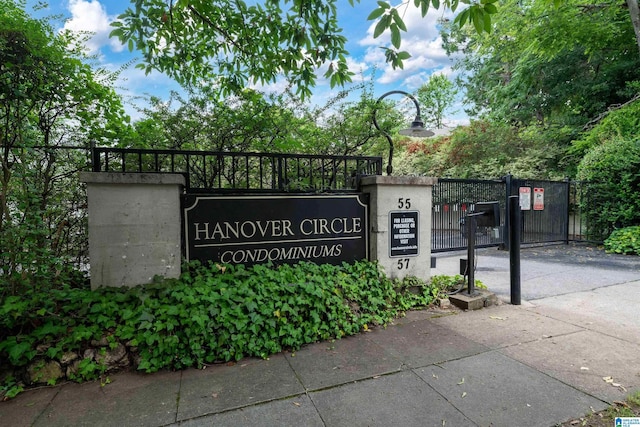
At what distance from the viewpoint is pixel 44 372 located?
241cm

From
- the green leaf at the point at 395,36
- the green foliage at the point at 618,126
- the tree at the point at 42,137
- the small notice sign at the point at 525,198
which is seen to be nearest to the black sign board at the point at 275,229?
the tree at the point at 42,137

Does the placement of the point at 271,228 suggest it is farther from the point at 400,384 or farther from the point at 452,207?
the point at 452,207

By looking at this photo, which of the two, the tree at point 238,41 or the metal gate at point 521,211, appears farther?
the metal gate at point 521,211

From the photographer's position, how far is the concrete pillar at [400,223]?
13.4 feet

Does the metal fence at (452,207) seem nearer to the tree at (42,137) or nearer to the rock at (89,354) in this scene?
the tree at (42,137)

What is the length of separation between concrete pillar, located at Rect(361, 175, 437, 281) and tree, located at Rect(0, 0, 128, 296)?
3.16m

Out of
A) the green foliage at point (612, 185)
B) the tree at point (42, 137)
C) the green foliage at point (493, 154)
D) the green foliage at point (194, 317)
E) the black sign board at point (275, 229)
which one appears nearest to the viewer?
the green foliage at point (194, 317)

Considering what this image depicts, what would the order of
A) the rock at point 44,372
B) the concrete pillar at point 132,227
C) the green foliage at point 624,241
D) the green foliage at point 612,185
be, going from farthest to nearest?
the green foliage at point 612,185
the green foliage at point 624,241
the concrete pillar at point 132,227
the rock at point 44,372

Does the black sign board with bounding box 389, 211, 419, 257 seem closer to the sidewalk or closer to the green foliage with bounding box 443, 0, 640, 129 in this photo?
the sidewalk

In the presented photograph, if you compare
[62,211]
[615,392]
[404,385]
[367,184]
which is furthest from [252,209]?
[615,392]

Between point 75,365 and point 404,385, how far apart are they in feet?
8.19

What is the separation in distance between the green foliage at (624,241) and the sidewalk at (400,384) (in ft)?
19.7

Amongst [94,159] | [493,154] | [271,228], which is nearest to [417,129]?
[271,228]

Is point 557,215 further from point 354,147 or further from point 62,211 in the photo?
point 62,211
